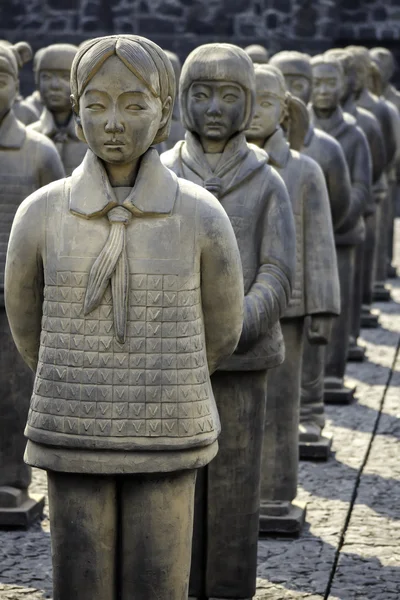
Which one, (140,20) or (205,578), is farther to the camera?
(140,20)

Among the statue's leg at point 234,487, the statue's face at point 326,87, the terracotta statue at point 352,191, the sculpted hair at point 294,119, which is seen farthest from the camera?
the statue's face at point 326,87

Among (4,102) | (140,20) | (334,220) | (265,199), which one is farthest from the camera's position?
(140,20)

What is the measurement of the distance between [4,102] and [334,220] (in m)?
2.75

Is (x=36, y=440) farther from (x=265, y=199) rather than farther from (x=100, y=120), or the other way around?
(x=265, y=199)

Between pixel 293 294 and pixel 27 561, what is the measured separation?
157 cm

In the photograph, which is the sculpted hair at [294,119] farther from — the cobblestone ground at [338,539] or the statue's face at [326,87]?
the statue's face at [326,87]

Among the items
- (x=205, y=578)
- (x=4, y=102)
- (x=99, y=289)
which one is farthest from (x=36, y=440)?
(x=4, y=102)

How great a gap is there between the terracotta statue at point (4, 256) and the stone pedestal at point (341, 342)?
324cm

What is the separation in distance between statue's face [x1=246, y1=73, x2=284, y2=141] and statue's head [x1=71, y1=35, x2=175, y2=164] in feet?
8.07

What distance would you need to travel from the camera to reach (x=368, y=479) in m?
7.93

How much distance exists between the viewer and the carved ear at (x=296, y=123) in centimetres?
740

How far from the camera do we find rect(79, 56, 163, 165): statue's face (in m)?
4.15

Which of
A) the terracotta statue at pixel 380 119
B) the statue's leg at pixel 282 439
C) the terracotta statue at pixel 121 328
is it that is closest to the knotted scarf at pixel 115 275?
the terracotta statue at pixel 121 328

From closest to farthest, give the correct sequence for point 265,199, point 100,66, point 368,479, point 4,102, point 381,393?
point 100,66, point 265,199, point 4,102, point 368,479, point 381,393
